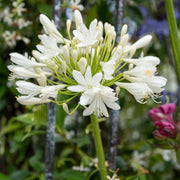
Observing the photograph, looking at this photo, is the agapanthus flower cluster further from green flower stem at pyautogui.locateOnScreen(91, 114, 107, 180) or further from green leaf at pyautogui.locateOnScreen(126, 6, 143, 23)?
green leaf at pyautogui.locateOnScreen(126, 6, 143, 23)

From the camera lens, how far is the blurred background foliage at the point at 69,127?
2.69 feet

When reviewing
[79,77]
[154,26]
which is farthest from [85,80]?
[154,26]

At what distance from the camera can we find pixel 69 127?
122 centimetres

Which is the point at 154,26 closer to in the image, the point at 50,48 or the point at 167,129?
the point at 167,129

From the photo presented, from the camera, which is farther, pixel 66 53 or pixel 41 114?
pixel 41 114

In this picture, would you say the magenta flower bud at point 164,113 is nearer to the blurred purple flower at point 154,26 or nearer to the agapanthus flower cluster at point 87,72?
the agapanthus flower cluster at point 87,72

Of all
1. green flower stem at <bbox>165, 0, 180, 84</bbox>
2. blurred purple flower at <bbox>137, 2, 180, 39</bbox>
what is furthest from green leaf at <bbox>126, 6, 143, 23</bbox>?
green flower stem at <bbox>165, 0, 180, 84</bbox>

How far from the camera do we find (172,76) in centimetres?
168

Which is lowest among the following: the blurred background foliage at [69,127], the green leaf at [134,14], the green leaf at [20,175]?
the green leaf at [20,175]

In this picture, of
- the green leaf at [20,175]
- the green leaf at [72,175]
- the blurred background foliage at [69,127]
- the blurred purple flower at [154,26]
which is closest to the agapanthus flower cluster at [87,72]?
the blurred background foliage at [69,127]

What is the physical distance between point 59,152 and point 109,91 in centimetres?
75

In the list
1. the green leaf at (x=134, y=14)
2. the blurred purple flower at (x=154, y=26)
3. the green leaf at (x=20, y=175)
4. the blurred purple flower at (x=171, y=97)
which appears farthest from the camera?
the blurred purple flower at (x=154, y=26)

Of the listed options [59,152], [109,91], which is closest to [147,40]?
[109,91]

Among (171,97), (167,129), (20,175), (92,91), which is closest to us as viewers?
(92,91)
